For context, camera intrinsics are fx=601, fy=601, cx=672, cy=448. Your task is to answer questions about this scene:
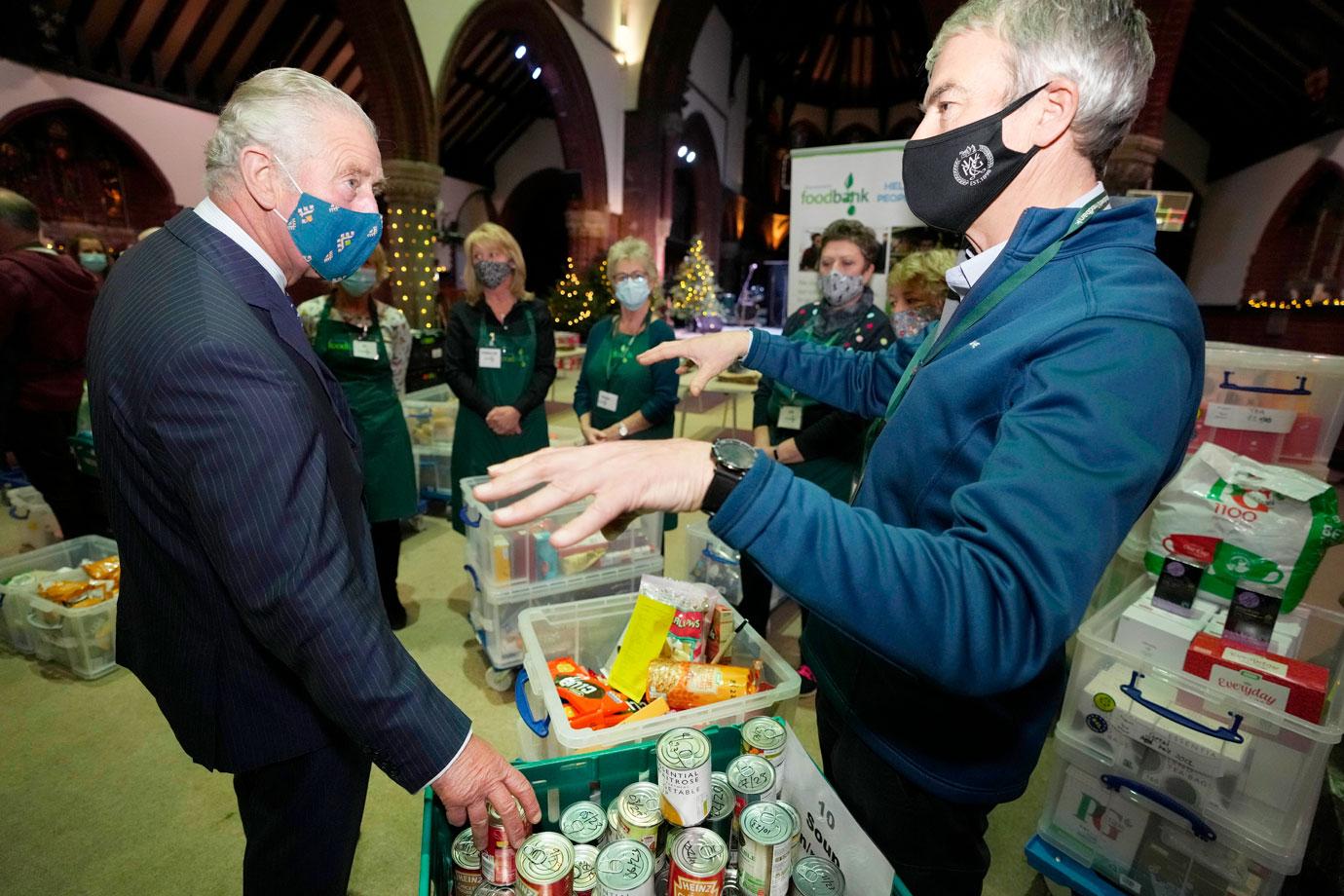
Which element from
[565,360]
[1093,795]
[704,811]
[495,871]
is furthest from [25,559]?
[565,360]

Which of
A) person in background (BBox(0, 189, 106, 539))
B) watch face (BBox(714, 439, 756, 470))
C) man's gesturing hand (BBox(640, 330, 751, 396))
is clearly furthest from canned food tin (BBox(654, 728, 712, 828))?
person in background (BBox(0, 189, 106, 539))

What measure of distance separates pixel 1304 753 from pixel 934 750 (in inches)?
43.3

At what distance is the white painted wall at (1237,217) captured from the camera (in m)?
8.02

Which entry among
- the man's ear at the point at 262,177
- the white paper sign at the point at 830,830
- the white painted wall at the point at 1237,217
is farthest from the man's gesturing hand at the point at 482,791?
the white painted wall at the point at 1237,217

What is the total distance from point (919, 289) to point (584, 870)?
2263 millimetres

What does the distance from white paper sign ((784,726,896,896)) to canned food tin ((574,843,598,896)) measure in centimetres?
33

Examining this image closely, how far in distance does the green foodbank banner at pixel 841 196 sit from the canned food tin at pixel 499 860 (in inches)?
139

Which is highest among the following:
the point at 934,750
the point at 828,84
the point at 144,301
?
the point at 828,84

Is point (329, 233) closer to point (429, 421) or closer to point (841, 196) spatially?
point (429, 421)

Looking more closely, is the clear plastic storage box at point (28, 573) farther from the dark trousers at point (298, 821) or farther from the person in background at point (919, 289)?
the person in background at point (919, 289)

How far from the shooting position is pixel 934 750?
93 cm

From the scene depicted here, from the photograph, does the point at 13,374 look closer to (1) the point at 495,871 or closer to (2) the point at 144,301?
(2) the point at 144,301

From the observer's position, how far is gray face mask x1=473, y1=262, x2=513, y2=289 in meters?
2.74

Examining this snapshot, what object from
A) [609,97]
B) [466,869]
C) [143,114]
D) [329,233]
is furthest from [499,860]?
[143,114]
